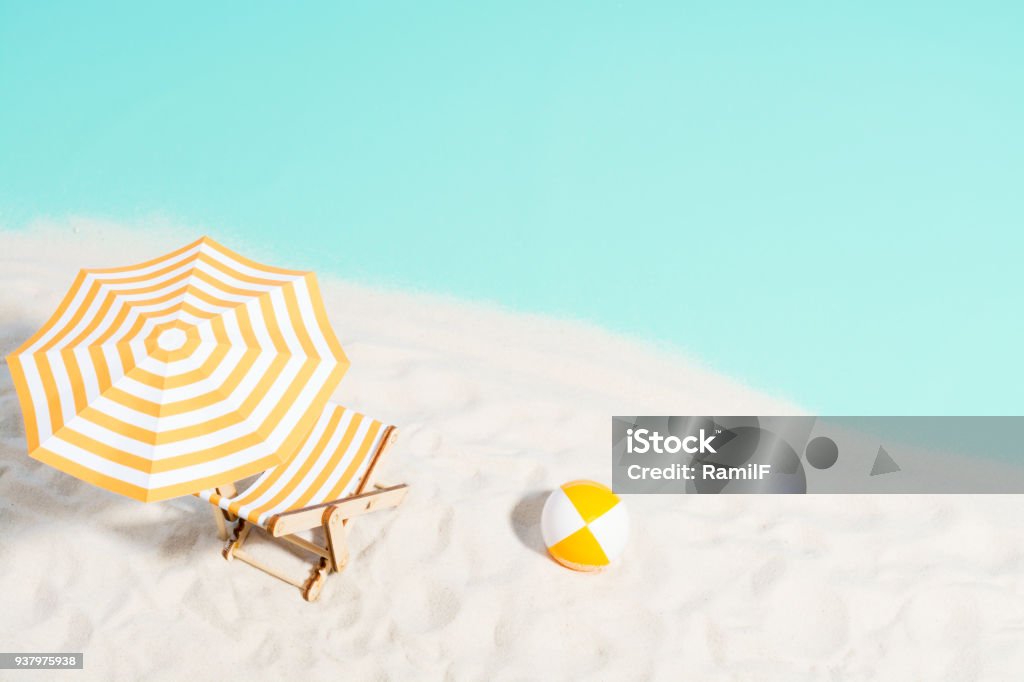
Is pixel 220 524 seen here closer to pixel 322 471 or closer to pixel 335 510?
pixel 322 471

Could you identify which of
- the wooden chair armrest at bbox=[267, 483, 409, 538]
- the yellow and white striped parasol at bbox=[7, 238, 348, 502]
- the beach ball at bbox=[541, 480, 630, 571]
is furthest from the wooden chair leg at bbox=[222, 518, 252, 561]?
the beach ball at bbox=[541, 480, 630, 571]

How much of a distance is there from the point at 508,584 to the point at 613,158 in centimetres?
433

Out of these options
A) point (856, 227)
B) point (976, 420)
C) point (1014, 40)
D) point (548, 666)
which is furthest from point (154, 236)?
point (1014, 40)

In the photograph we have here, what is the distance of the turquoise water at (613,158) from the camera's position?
20.5 feet

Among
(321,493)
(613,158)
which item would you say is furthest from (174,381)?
(613,158)

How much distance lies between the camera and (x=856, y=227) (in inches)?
271

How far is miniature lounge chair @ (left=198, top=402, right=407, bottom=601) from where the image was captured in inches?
137

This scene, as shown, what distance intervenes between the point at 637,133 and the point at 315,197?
102 inches

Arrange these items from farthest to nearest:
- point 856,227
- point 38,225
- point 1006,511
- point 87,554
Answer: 1. point 856,227
2. point 38,225
3. point 1006,511
4. point 87,554

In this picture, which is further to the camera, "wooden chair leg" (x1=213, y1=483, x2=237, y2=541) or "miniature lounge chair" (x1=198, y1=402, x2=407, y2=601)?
"wooden chair leg" (x1=213, y1=483, x2=237, y2=541)

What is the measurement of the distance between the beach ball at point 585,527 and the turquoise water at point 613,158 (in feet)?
7.49

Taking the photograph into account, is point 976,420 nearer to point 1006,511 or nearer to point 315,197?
point 1006,511

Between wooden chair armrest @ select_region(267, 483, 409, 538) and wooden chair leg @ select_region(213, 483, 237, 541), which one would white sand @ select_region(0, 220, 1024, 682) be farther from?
wooden chair armrest @ select_region(267, 483, 409, 538)

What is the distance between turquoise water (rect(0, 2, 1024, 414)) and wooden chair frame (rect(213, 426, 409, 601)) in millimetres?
2606
